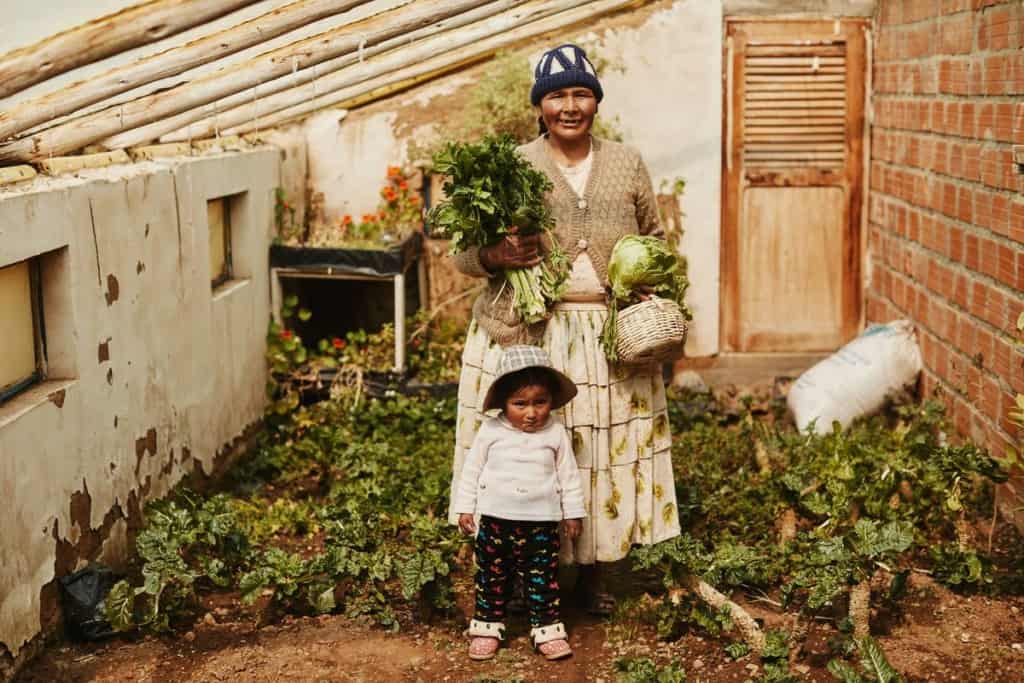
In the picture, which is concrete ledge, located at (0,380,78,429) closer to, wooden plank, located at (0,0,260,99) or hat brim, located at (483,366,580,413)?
wooden plank, located at (0,0,260,99)

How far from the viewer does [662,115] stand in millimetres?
7859

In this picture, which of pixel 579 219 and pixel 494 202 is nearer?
pixel 494 202

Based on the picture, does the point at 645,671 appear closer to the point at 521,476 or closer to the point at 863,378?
the point at 521,476

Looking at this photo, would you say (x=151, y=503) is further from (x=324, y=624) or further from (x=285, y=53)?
(x=285, y=53)

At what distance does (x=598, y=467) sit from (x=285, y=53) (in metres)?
2.33

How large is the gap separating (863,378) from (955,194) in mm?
1298

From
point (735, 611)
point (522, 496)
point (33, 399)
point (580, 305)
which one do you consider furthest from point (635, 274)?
point (33, 399)

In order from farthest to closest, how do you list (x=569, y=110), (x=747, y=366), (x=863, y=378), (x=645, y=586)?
(x=747, y=366)
(x=863, y=378)
(x=645, y=586)
(x=569, y=110)

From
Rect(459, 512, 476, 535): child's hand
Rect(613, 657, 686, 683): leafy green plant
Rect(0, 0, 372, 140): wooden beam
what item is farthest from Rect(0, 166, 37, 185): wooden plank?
Rect(613, 657, 686, 683): leafy green plant

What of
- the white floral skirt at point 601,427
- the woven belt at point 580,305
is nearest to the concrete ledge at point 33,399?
the white floral skirt at point 601,427

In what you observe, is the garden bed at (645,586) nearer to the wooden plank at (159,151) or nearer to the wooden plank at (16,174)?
the wooden plank at (16,174)

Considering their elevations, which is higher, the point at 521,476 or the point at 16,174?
the point at 16,174

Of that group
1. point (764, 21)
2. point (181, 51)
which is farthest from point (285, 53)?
point (764, 21)

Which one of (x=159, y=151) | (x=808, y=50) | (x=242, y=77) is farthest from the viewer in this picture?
(x=808, y=50)
